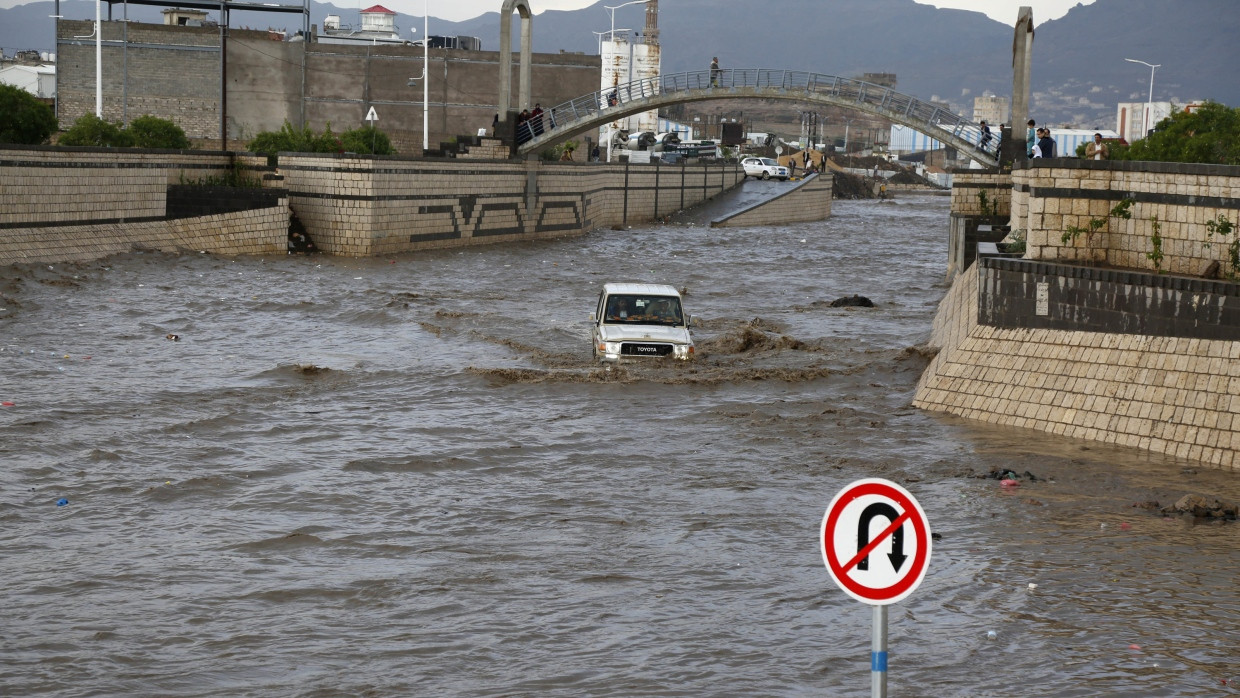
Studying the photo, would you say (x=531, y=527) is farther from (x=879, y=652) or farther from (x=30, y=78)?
(x=30, y=78)

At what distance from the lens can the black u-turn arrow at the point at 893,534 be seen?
5766 millimetres

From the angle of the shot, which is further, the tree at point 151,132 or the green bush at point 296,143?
the green bush at point 296,143

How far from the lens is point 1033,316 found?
16.6m

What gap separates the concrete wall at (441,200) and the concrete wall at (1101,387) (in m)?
20.5

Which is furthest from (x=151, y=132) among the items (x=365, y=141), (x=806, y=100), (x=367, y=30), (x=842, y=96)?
(x=367, y=30)

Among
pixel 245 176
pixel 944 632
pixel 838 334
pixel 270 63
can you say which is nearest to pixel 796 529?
pixel 944 632

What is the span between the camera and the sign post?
575 cm

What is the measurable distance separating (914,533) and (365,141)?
40.0 metres

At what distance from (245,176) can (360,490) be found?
23.4 meters

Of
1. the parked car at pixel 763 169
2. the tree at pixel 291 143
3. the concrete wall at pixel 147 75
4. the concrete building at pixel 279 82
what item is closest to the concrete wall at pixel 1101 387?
the tree at pixel 291 143

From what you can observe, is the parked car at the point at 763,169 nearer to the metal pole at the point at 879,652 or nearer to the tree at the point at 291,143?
the tree at the point at 291,143

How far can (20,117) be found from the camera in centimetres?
3152

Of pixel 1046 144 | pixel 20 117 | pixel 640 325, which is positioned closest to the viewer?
pixel 640 325

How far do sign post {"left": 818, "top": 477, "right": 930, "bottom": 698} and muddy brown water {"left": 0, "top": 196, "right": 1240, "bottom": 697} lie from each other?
3000mm
